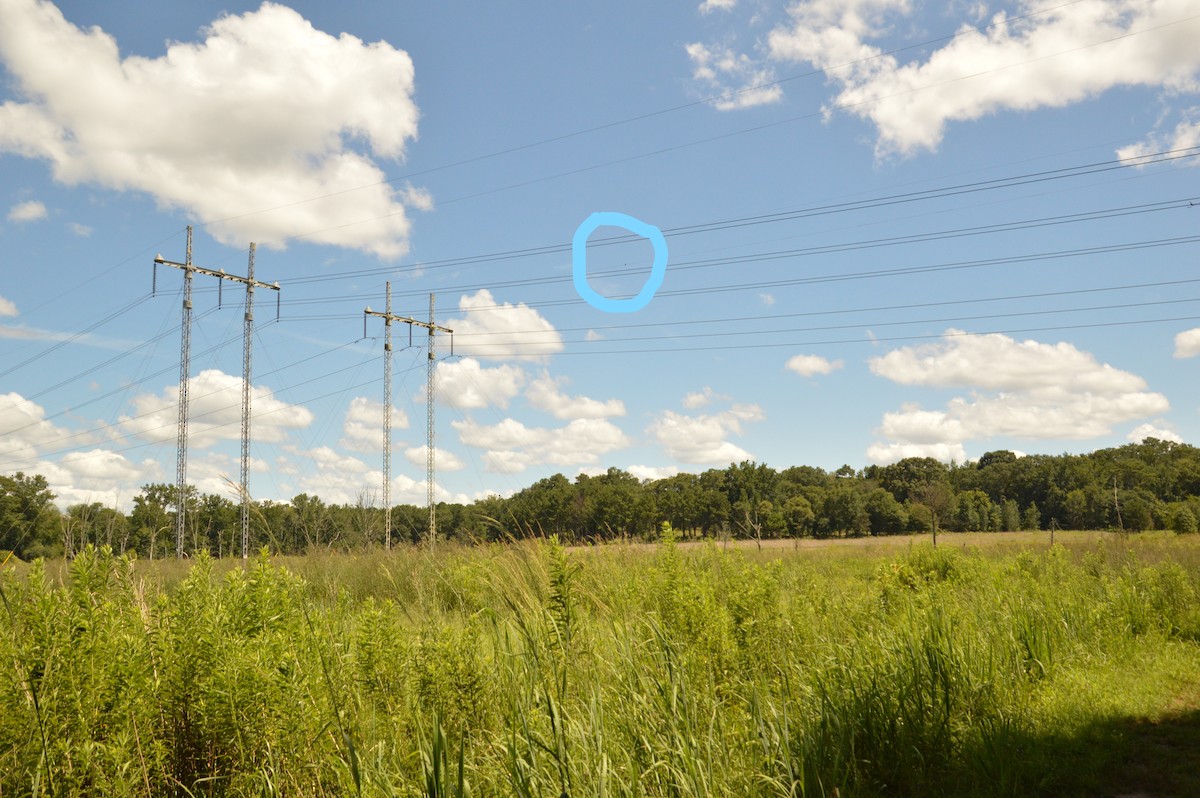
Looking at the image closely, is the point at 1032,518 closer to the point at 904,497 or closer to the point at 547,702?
the point at 904,497

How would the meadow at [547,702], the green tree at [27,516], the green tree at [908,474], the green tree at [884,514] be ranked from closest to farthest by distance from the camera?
the meadow at [547,702] → the green tree at [27,516] → the green tree at [884,514] → the green tree at [908,474]

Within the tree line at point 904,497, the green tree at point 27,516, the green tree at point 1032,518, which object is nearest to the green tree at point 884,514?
the tree line at point 904,497

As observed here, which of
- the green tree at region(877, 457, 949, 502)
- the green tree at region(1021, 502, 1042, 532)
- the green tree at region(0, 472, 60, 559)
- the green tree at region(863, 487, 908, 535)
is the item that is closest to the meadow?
the green tree at region(0, 472, 60, 559)

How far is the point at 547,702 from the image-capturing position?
9.62 feet

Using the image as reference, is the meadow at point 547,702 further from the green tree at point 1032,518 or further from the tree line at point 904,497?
the green tree at point 1032,518

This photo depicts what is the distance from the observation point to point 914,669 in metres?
5.50

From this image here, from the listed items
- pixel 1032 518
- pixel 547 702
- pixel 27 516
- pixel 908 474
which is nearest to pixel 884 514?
pixel 1032 518

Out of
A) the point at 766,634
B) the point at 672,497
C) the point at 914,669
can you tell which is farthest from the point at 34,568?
the point at 672,497

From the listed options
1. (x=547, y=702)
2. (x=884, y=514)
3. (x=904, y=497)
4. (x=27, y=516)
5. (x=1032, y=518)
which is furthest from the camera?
(x=904, y=497)

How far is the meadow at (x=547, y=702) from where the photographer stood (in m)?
3.33

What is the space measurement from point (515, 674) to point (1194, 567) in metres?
16.1

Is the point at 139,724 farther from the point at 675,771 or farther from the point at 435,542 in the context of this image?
the point at 435,542

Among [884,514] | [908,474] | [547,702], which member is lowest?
[884,514]

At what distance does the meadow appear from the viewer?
333 centimetres
